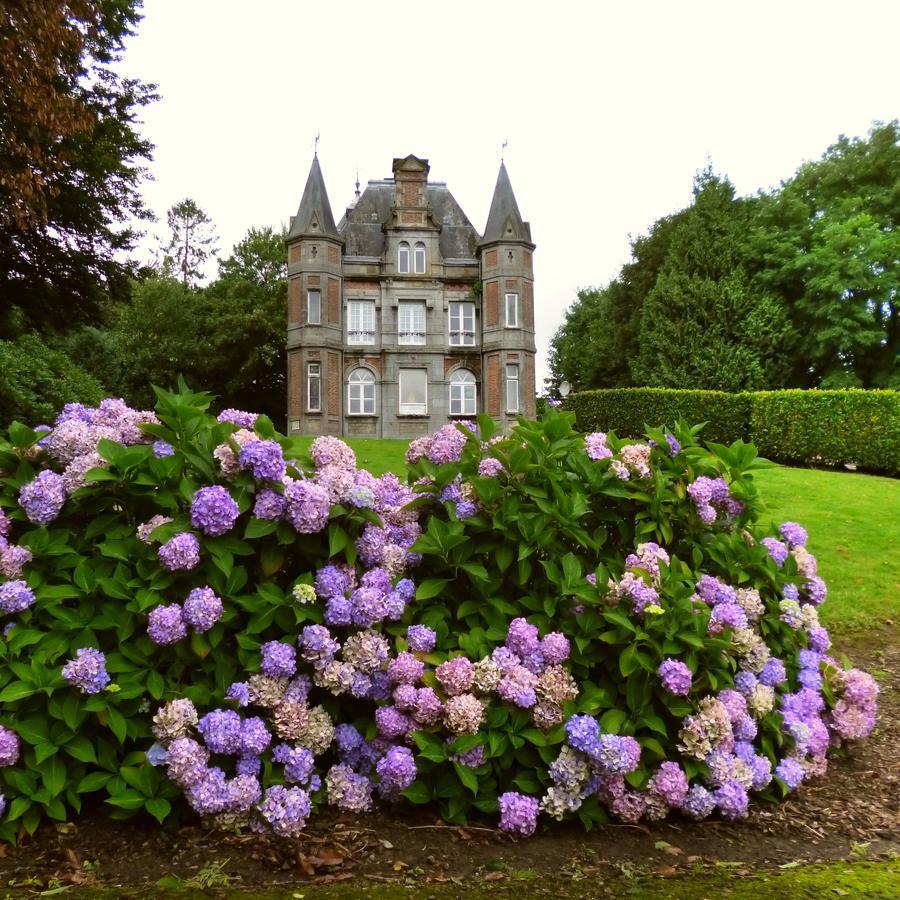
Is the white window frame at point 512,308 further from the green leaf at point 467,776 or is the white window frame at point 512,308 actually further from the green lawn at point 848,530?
the green leaf at point 467,776

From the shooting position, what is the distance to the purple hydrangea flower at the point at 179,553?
2.67 m

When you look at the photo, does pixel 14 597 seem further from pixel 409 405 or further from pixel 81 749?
pixel 409 405

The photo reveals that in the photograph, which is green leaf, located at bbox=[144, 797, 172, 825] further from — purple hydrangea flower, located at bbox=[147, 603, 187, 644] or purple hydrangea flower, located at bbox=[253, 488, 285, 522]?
purple hydrangea flower, located at bbox=[253, 488, 285, 522]

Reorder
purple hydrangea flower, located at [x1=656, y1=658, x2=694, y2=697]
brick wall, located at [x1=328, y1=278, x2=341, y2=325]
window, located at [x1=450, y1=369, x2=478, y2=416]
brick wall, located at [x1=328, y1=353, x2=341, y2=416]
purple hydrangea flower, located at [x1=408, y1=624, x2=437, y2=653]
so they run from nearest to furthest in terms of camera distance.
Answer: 1. purple hydrangea flower, located at [x1=656, y1=658, x2=694, y2=697]
2. purple hydrangea flower, located at [x1=408, y1=624, x2=437, y2=653]
3. brick wall, located at [x1=328, y1=353, x2=341, y2=416]
4. brick wall, located at [x1=328, y1=278, x2=341, y2=325]
5. window, located at [x1=450, y1=369, x2=478, y2=416]

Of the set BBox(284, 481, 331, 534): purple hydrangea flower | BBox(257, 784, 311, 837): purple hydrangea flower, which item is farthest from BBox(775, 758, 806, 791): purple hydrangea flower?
BBox(284, 481, 331, 534): purple hydrangea flower

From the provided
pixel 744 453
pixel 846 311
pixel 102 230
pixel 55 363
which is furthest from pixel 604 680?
pixel 846 311

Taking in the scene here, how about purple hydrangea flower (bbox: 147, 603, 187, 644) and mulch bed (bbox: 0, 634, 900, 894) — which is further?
purple hydrangea flower (bbox: 147, 603, 187, 644)

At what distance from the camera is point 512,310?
108 ft

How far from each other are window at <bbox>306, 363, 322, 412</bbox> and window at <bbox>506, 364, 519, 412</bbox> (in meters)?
8.21

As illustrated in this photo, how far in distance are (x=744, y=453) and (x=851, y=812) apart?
63.6 inches

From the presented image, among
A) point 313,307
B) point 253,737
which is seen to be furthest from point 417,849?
point 313,307

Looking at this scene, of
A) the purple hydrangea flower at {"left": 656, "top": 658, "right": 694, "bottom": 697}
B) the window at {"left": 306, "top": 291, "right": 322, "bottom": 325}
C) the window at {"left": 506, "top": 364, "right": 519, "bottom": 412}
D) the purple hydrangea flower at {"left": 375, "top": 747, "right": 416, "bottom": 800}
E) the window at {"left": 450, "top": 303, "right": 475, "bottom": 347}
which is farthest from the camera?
the window at {"left": 450, "top": 303, "right": 475, "bottom": 347}

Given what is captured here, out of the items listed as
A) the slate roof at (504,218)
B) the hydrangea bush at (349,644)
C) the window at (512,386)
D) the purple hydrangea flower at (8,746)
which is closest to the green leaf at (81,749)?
the hydrangea bush at (349,644)

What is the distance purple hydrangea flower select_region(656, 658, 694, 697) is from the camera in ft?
9.18
